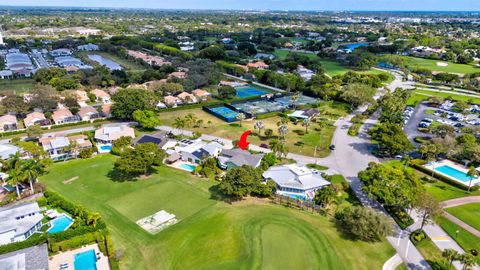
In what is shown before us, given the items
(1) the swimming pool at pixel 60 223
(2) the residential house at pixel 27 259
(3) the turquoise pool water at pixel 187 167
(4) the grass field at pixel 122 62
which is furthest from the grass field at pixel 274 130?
(4) the grass field at pixel 122 62

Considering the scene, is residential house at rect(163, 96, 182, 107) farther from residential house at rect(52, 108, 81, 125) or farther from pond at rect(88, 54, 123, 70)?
pond at rect(88, 54, 123, 70)

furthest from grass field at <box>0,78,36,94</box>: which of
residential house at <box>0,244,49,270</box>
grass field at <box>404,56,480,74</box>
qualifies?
grass field at <box>404,56,480,74</box>

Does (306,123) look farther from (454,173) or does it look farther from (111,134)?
(111,134)

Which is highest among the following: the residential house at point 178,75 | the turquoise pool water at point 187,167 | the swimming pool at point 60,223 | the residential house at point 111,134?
the residential house at point 178,75

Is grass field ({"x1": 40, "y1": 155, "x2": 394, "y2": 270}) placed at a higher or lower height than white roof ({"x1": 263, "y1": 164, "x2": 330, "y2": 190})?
lower

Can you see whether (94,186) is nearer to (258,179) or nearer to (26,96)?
(258,179)

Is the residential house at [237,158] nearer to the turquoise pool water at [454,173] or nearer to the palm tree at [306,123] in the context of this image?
the palm tree at [306,123]

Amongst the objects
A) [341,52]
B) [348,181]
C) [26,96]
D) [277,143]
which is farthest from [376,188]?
[341,52]
